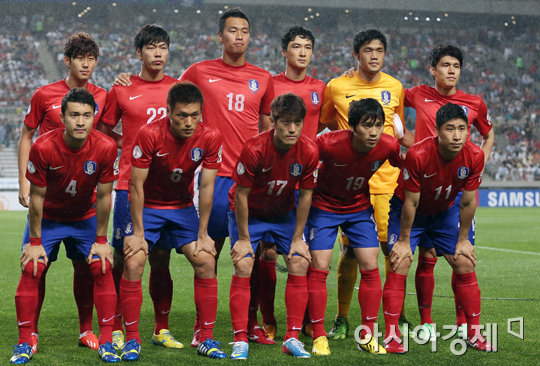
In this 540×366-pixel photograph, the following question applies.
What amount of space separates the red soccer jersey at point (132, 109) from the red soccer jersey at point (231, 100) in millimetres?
359

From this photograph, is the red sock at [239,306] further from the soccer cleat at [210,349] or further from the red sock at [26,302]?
the red sock at [26,302]

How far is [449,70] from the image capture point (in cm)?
498

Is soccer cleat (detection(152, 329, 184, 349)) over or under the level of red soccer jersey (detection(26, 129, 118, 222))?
under

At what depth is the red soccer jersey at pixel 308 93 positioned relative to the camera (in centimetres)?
514

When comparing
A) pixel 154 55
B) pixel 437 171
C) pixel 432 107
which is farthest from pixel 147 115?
pixel 432 107

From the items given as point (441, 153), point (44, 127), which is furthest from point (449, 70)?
point (44, 127)

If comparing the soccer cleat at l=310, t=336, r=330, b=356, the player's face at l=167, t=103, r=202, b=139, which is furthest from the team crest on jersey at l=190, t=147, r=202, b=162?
the soccer cleat at l=310, t=336, r=330, b=356

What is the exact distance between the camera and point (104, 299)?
4141 mm

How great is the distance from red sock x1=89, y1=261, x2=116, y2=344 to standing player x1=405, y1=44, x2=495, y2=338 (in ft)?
7.71

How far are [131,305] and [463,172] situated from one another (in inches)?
97.9

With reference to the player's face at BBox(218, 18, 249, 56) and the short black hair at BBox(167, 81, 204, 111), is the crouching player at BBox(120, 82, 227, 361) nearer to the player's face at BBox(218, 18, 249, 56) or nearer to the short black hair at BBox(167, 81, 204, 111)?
the short black hair at BBox(167, 81, 204, 111)

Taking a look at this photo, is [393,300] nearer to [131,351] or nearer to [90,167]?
[131,351]

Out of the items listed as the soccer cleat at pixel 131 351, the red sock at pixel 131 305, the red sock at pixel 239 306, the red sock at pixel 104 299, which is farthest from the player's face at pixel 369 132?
the soccer cleat at pixel 131 351

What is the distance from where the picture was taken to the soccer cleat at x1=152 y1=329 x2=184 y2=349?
178 inches
